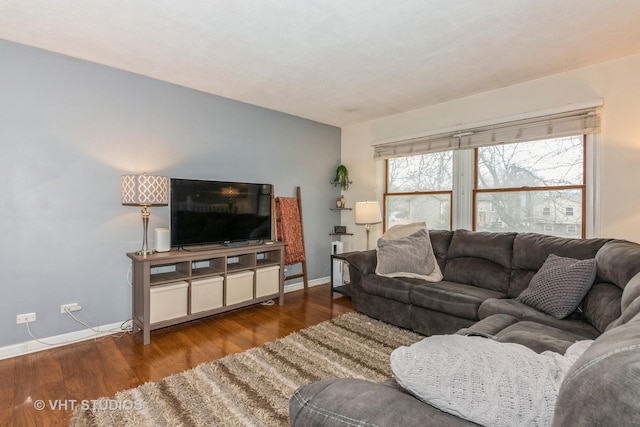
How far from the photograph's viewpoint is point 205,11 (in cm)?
208

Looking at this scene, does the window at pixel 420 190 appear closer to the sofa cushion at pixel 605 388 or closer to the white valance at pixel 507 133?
the white valance at pixel 507 133

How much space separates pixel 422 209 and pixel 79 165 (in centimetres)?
378

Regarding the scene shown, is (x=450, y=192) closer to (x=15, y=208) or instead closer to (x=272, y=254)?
(x=272, y=254)

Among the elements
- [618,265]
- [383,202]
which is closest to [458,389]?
[618,265]

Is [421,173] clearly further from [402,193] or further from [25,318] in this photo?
[25,318]

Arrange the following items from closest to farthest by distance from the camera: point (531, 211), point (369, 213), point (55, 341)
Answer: point (55, 341) → point (531, 211) → point (369, 213)

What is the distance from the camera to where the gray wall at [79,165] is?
2.52 metres

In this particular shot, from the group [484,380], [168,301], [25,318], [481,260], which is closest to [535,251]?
[481,260]

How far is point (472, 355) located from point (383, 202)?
157 inches

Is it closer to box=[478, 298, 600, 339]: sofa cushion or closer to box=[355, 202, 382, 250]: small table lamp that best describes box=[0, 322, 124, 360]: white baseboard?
box=[355, 202, 382, 250]: small table lamp

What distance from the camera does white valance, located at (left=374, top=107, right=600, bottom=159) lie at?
2.92m

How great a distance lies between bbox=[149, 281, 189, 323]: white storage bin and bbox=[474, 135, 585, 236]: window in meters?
3.25

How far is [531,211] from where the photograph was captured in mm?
3320

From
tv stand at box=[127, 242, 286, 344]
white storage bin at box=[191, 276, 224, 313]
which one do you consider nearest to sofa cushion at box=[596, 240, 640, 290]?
tv stand at box=[127, 242, 286, 344]
